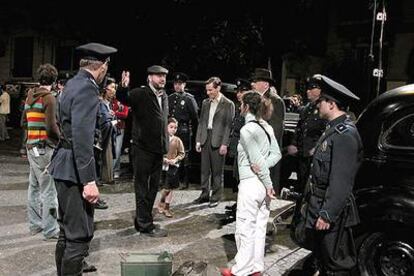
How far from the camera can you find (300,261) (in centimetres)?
654

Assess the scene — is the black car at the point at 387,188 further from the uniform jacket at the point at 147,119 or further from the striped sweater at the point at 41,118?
the striped sweater at the point at 41,118

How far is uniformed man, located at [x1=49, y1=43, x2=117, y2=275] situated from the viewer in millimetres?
4344

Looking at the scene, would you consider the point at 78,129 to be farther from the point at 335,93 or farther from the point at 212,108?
the point at 212,108

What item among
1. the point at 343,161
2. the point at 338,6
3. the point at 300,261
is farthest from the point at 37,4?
the point at 343,161

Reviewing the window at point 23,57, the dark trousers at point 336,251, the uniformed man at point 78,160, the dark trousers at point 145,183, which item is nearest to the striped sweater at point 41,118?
the dark trousers at point 145,183

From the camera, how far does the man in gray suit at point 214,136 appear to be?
29.9 ft

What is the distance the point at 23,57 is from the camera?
29.3 meters

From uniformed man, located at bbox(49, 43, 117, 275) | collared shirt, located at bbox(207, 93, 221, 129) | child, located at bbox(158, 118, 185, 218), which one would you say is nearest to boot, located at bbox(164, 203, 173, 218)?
child, located at bbox(158, 118, 185, 218)

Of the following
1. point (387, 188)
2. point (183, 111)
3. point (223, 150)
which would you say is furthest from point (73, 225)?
point (183, 111)

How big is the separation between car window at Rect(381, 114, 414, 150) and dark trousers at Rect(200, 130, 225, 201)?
13.5 ft

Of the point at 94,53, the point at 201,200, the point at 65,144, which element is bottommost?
the point at 201,200

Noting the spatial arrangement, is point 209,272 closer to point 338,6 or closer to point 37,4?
point 37,4

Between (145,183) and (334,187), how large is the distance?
317 centimetres

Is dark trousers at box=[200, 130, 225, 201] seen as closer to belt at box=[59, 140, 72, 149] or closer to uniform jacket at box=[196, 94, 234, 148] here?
uniform jacket at box=[196, 94, 234, 148]
